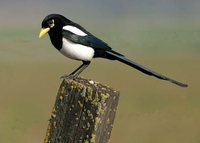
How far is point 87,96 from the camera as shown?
1492mm

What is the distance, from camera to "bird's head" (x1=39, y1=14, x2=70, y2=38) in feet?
9.40

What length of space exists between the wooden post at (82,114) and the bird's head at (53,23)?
1.36 metres

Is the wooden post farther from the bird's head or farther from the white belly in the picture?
the bird's head

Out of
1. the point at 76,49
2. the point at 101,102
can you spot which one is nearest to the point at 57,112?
the point at 101,102

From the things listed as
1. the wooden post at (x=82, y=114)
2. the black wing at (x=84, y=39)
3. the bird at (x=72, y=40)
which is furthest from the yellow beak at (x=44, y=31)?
the wooden post at (x=82, y=114)

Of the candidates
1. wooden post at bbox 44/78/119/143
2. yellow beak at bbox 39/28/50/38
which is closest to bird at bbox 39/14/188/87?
yellow beak at bbox 39/28/50/38

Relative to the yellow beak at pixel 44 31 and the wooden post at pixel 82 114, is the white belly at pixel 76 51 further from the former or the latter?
the wooden post at pixel 82 114

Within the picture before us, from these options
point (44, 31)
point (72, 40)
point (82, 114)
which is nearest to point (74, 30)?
point (72, 40)

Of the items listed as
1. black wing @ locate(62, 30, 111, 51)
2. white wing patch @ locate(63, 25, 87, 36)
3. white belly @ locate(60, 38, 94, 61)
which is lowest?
white belly @ locate(60, 38, 94, 61)

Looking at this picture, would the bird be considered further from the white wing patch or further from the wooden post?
the wooden post

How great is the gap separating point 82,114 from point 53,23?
1.49 m

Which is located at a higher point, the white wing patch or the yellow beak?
the white wing patch

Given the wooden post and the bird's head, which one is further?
the bird's head

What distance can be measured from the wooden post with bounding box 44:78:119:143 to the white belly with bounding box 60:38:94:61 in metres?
1.21
